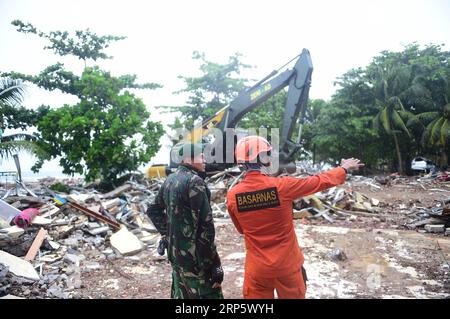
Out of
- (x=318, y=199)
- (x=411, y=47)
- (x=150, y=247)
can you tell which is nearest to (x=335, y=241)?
(x=318, y=199)

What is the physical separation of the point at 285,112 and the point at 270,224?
569 cm

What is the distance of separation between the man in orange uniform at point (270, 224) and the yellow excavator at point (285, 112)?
4.15 m

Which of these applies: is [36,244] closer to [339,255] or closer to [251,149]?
[251,149]

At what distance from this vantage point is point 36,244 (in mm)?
5645

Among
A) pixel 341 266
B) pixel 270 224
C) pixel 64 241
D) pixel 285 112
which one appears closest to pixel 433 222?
pixel 341 266

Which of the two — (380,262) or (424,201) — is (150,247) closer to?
(380,262)

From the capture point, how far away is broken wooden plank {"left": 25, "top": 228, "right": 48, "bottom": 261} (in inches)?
209

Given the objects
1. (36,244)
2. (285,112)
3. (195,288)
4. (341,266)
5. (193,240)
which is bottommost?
(341,266)

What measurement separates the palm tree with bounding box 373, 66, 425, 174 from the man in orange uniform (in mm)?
22103

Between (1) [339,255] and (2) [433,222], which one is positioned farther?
(2) [433,222]

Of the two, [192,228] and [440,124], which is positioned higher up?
[440,124]

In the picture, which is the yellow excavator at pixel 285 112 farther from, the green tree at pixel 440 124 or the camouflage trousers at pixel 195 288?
the green tree at pixel 440 124

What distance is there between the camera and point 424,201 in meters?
10.3

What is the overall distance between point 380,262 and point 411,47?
26492mm
